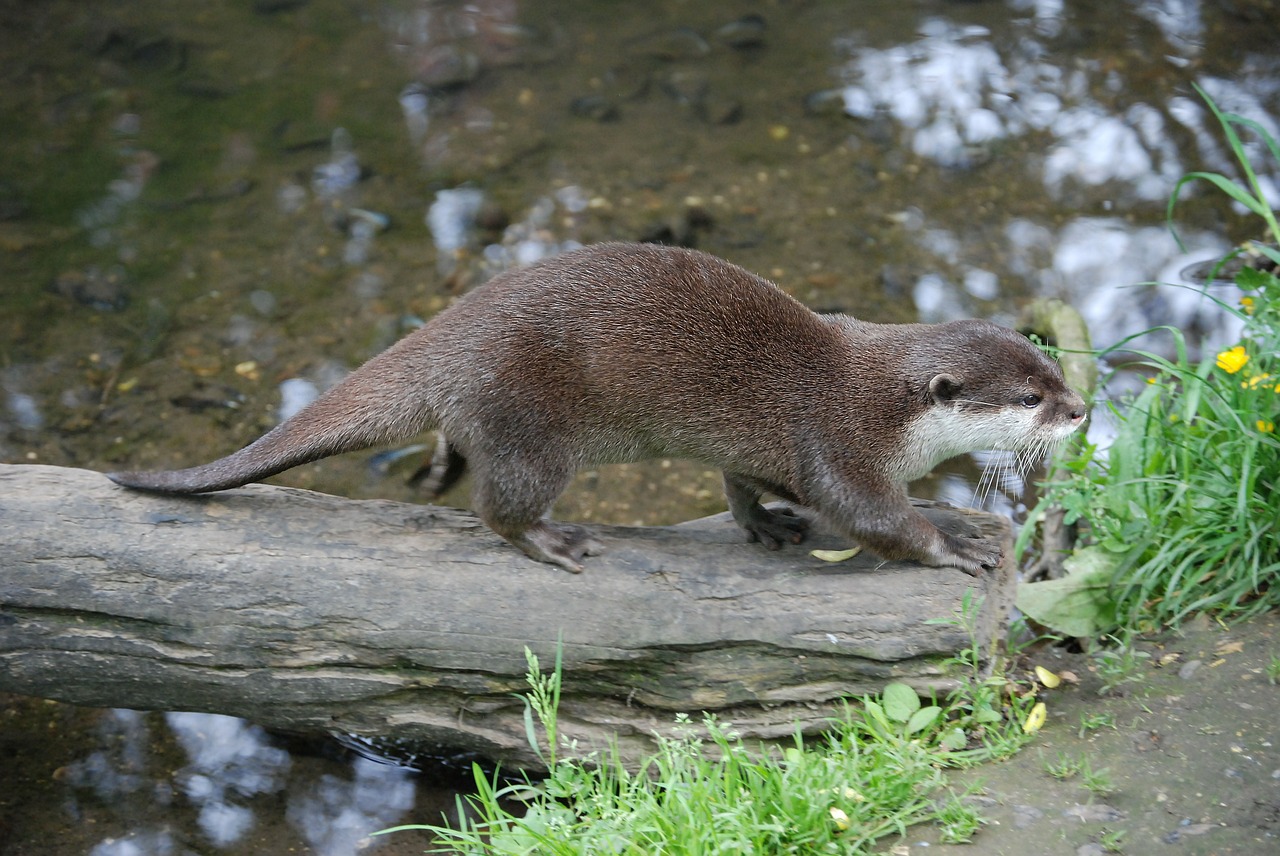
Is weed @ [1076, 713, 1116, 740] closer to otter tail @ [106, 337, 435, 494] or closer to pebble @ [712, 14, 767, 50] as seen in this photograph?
otter tail @ [106, 337, 435, 494]

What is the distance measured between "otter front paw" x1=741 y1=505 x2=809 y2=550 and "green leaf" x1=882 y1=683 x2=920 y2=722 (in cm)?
48

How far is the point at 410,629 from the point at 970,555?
4.45ft

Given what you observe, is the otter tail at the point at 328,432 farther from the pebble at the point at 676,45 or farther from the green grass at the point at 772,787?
the pebble at the point at 676,45

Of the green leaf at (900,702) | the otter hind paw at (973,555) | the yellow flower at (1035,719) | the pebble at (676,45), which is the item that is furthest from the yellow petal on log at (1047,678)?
the pebble at (676,45)

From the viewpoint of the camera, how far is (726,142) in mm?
5848

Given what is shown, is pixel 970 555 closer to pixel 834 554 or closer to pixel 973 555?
pixel 973 555

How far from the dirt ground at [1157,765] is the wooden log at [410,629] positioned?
1.01 ft

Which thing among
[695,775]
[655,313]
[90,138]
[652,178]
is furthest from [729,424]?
[90,138]

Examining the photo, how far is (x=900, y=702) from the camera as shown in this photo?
2.69m

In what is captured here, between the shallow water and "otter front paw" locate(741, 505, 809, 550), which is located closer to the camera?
"otter front paw" locate(741, 505, 809, 550)

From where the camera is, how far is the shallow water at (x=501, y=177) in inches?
178

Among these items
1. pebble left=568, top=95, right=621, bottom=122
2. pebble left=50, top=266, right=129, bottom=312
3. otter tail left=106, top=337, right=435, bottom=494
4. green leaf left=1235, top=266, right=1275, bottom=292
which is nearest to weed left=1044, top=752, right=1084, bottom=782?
green leaf left=1235, top=266, right=1275, bottom=292

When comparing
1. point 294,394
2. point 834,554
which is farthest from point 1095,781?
point 294,394

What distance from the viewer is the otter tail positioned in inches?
110
